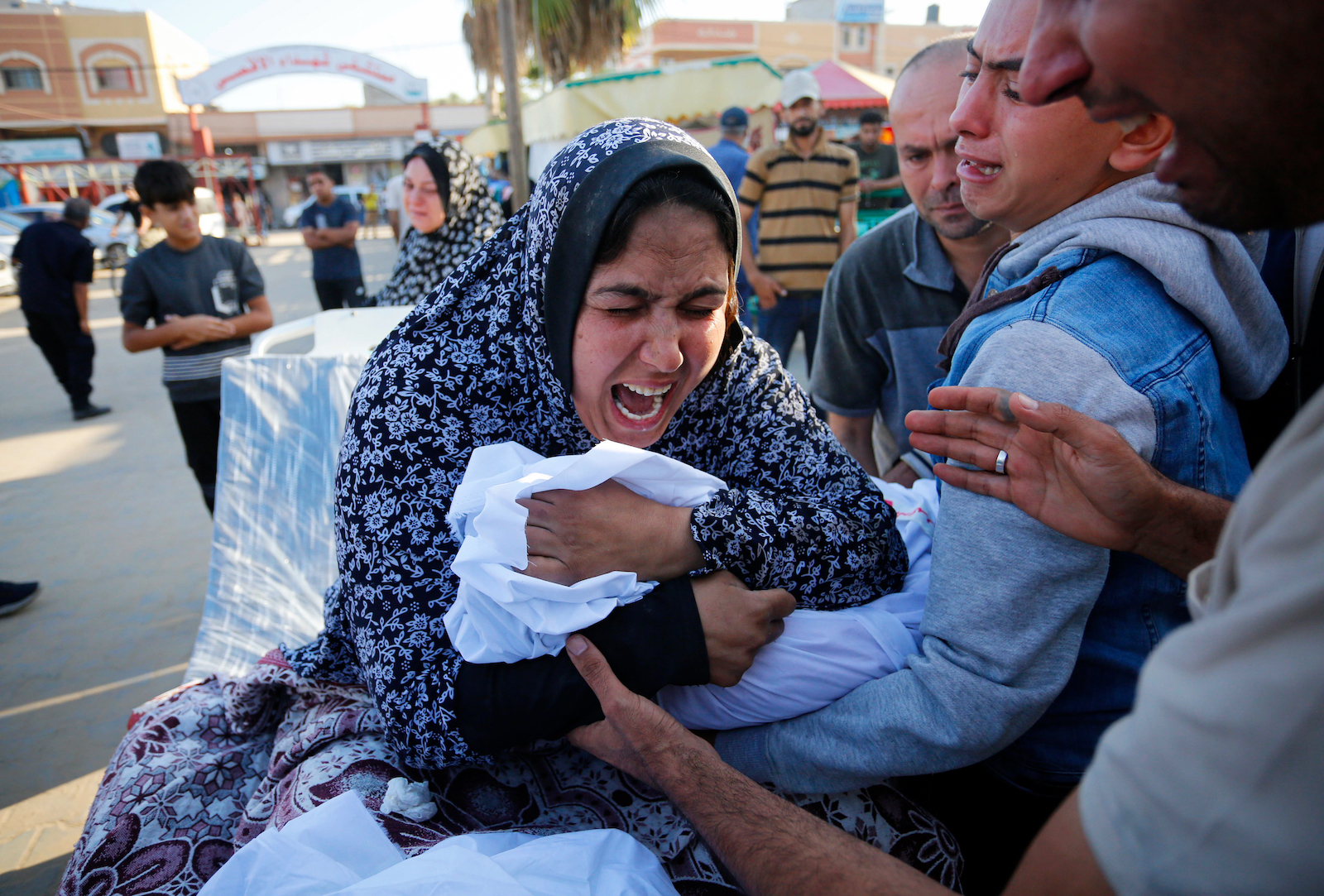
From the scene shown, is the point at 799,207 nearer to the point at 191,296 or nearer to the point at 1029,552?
the point at 191,296

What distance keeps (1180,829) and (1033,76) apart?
758mm

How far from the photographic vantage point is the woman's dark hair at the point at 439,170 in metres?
4.28

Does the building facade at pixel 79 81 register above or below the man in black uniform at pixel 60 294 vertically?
above

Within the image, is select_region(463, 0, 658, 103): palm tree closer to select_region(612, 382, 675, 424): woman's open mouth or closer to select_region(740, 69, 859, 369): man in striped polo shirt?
select_region(740, 69, 859, 369): man in striped polo shirt

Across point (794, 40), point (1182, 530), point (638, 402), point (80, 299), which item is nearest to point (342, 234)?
point (80, 299)

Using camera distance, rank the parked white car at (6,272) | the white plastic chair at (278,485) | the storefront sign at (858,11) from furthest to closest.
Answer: the storefront sign at (858,11) → the parked white car at (6,272) → the white plastic chair at (278,485)

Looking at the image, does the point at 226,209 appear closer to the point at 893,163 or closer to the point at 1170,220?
the point at 893,163

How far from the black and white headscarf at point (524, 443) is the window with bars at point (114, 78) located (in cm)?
4174

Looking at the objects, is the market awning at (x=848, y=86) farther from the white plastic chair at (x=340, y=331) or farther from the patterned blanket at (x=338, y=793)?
the patterned blanket at (x=338, y=793)

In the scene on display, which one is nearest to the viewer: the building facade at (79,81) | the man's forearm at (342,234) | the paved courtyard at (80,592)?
the paved courtyard at (80,592)

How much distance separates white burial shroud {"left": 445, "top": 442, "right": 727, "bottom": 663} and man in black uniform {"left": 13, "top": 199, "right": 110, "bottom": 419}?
8.34 meters

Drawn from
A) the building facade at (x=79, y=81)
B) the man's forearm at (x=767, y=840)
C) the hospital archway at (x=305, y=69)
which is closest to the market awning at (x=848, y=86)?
the hospital archway at (x=305, y=69)

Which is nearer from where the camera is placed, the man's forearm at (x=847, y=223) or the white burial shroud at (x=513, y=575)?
the white burial shroud at (x=513, y=575)

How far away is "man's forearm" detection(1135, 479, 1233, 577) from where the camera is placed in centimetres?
109
